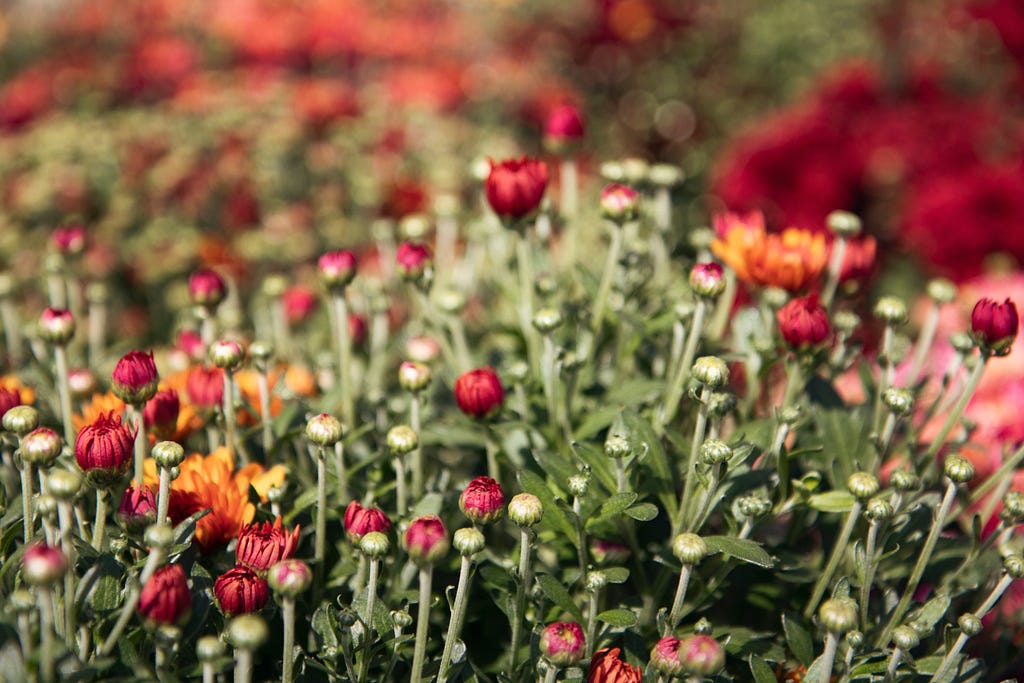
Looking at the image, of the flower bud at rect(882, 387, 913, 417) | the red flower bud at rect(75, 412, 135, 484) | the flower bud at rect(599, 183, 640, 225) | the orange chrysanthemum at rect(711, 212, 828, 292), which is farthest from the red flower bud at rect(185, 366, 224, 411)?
the flower bud at rect(882, 387, 913, 417)

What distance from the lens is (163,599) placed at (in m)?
0.59

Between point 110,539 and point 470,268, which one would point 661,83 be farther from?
point 110,539

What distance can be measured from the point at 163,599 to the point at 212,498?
0.17 metres

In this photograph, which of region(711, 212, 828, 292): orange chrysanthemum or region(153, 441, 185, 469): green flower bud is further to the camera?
region(711, 212, 828, 292): orange chrysanthemum

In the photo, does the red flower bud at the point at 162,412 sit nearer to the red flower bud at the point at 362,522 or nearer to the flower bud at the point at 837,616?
the red flower bud at the point at 362,522

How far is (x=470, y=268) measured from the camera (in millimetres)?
1341

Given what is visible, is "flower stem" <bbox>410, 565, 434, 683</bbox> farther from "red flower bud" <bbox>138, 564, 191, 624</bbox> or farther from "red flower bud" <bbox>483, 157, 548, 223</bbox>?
"red flower bud" <bbox>483, 157, 548, 223</bbox>

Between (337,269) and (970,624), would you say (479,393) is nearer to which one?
(337,269)

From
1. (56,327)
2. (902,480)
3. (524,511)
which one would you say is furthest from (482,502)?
(56,327)

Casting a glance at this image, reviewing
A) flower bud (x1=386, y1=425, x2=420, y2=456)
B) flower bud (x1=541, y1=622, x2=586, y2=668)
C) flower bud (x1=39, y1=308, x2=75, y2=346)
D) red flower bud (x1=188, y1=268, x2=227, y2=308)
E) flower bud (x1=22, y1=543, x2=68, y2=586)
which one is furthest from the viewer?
red flower bud (x1=188, y1=268, x2=227, y2=308)

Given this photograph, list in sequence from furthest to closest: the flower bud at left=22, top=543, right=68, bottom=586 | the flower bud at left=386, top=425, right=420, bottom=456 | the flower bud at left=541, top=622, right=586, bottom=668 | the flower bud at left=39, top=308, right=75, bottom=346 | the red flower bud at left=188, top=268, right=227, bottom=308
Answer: the red flower bud at left=188, top=268, right=227, bottom=308 → the flower bud at left=39, top=308, right=75, bottom=346 → the flower bud at left=386, top=425, right=420, bottom=456 → the flower bud at left=541, top=622, right=586, bottom=668 → the flower bud at left=22, top=543, right=68, bottom=586

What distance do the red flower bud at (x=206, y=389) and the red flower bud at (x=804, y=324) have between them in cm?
57

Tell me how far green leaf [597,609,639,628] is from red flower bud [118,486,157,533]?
1.19 ft

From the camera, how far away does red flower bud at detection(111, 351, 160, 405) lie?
2.48 ft
